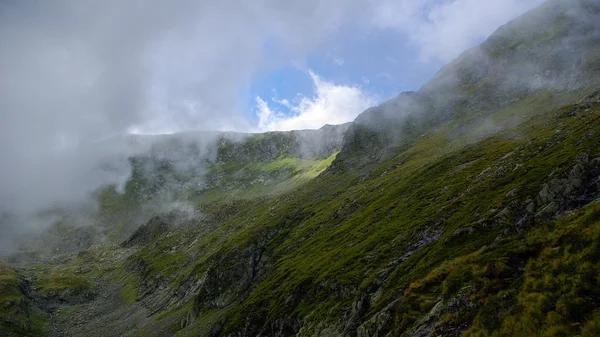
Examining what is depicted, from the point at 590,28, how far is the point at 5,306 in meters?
310

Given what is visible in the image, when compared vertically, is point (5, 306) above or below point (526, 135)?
above

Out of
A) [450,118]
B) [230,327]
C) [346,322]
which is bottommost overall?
[230,327]

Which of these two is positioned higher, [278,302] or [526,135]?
[526,135]

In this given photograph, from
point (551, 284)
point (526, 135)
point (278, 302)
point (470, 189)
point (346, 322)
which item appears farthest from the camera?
point (526, 135)

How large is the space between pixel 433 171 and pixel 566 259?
79.1 meters

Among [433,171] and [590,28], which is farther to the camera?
[590,28]

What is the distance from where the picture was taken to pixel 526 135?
3698 inches

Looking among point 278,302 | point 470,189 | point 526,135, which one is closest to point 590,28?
point 526,135

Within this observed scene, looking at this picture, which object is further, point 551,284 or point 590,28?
point 590,28

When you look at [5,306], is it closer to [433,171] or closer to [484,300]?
[433,171]

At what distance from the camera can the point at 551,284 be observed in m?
20.9

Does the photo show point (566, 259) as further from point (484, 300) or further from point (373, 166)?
point (373, 166)

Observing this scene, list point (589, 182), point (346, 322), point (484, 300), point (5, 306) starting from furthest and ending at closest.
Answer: point (5, 306)
point (346, 322)
point (589, 182)
point (484, 300)

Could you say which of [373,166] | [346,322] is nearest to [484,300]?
[346,322]
